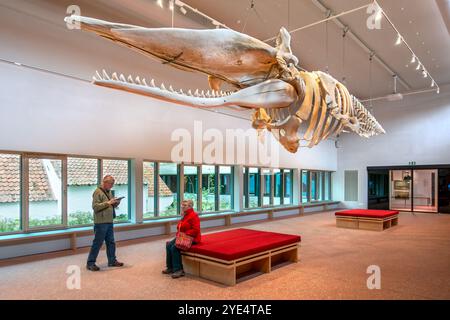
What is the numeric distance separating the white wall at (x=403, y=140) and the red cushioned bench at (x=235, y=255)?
1169 cm

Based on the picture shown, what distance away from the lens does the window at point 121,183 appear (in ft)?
26.6

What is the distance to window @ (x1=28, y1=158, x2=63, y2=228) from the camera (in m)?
6.68

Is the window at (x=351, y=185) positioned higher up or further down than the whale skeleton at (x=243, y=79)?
further down

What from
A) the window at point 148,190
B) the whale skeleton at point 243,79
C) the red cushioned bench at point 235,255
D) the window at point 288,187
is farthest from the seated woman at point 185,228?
the window at point 288,187

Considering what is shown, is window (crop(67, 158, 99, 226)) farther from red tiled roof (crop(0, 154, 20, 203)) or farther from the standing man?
the standing man

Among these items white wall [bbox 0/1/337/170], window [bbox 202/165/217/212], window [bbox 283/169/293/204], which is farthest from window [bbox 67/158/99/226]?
window [bbox 283/169/293/204]

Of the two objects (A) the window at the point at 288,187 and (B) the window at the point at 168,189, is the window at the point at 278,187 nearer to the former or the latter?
(A) the window at the point at 288,187

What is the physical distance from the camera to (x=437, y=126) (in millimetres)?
14453

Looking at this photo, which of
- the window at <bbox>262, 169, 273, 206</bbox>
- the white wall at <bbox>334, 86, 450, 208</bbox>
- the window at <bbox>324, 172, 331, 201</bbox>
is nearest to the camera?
the window at <bbox>262, 169, 273, 206</bbox>

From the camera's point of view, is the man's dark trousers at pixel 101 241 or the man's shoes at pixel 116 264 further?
the man's shoes at pixel 116 264

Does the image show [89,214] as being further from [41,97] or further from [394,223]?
[394,223]

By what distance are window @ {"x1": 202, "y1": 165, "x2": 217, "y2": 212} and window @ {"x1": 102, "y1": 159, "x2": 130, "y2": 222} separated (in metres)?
2.66

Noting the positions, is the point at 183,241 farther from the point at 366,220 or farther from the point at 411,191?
→ the point at 411,191

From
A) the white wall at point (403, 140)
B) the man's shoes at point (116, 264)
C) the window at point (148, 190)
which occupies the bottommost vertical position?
the man's shoes at point (116, 264)
